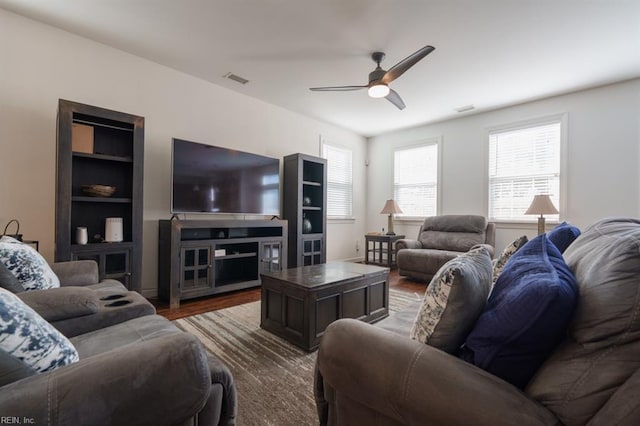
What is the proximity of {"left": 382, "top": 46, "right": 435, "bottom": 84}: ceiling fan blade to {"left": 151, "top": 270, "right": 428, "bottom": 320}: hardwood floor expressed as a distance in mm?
2527

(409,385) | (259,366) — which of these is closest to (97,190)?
(259,366)

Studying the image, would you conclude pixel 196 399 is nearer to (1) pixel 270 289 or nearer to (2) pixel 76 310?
(2) pixel 76 310

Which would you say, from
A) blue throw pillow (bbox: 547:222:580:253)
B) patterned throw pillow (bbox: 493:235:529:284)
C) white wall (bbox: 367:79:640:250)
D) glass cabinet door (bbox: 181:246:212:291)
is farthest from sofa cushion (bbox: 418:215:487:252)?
glass cabinet door (bbox: 181:246:212:291)

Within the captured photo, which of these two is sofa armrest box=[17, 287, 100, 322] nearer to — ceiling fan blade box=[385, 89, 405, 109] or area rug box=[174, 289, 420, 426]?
area rug box=[174, 289, 420, 426]

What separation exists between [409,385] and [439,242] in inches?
164

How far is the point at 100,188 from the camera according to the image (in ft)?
8.76

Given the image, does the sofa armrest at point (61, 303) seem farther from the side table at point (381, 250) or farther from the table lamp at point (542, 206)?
the table lamp at point (542, 206)

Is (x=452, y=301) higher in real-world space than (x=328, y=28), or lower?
lower

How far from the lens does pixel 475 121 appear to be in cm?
481

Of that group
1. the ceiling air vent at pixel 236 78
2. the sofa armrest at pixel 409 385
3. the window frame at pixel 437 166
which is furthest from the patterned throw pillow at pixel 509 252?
the window frame at pixel 437 166

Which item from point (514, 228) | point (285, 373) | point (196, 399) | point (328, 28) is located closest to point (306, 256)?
point (285, 373)

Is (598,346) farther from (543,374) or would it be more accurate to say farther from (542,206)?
(542,206)

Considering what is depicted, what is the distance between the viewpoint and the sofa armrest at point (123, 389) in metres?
0.64

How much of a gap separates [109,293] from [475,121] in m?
5.38
